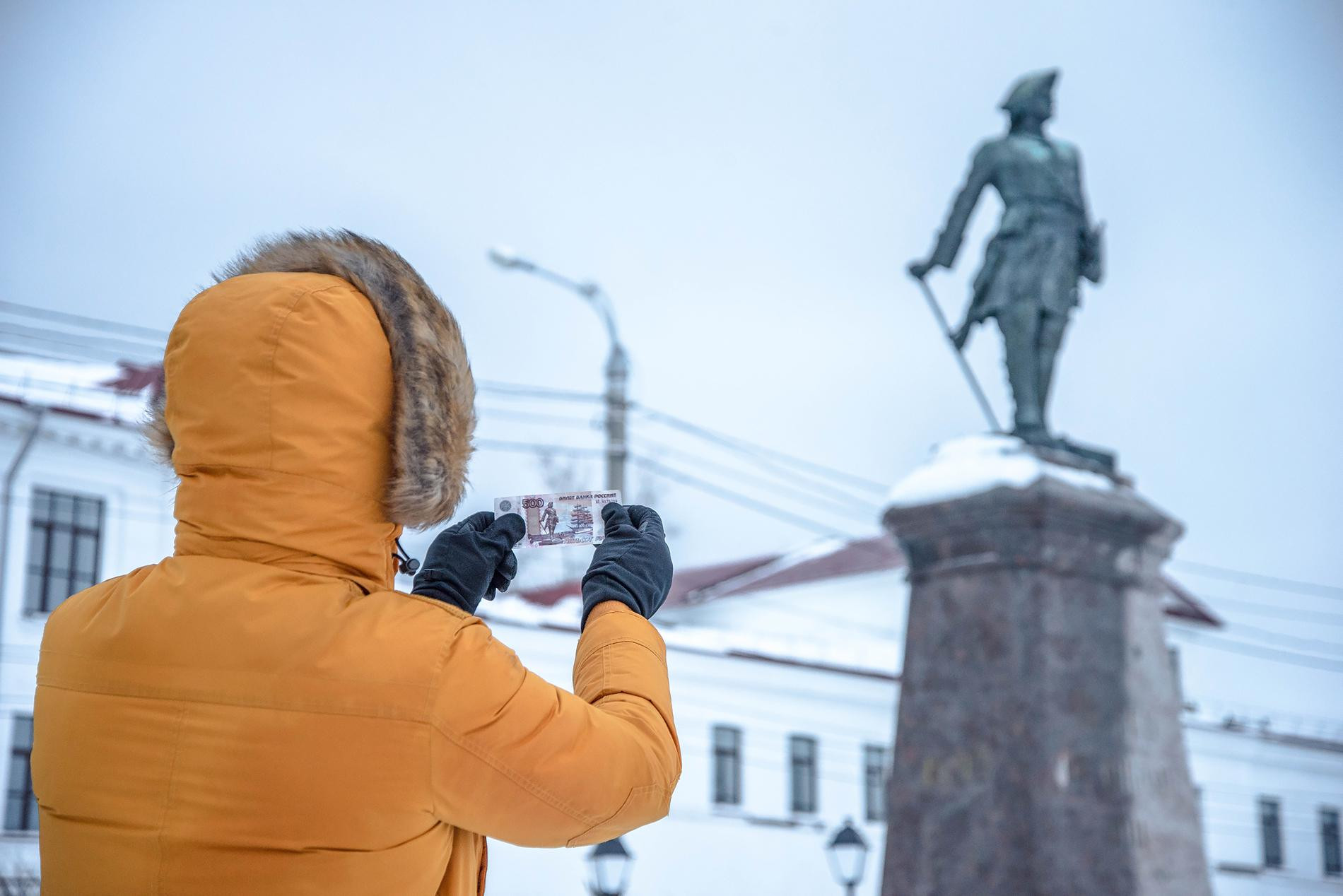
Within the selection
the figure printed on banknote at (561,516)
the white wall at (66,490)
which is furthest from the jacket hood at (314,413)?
the white wall at (66,490)

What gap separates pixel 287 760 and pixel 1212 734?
915 inches

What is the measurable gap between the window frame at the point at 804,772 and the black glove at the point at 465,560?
17345 mm

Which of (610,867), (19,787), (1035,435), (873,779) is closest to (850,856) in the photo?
(610,867)

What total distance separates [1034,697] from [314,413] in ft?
19.2

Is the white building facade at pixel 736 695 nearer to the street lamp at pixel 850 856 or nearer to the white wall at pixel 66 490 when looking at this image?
the white wall at pixel 66 490

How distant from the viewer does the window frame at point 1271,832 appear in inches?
931

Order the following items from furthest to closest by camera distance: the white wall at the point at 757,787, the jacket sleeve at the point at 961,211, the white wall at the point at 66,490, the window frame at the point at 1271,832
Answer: the window frame at the point at 1271,832
the white wall at the point at 757,787
the white wall at the point at 66,490
the jacket sleeve at the point at 961,211

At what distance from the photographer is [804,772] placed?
62.4 ft

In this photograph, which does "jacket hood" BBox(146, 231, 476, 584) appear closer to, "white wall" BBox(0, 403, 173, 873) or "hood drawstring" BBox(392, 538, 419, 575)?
"hood drawstring" BBox(392, 538, 419, 575)

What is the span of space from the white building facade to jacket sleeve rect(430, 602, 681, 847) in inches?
472

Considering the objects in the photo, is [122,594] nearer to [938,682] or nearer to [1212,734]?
[938,682]

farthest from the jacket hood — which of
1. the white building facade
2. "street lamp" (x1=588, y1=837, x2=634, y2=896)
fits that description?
the white building facade

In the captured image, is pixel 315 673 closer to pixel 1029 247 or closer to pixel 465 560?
pixel 465 560

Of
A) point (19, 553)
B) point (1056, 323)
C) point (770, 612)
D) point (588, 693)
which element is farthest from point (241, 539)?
point (770, 612)
